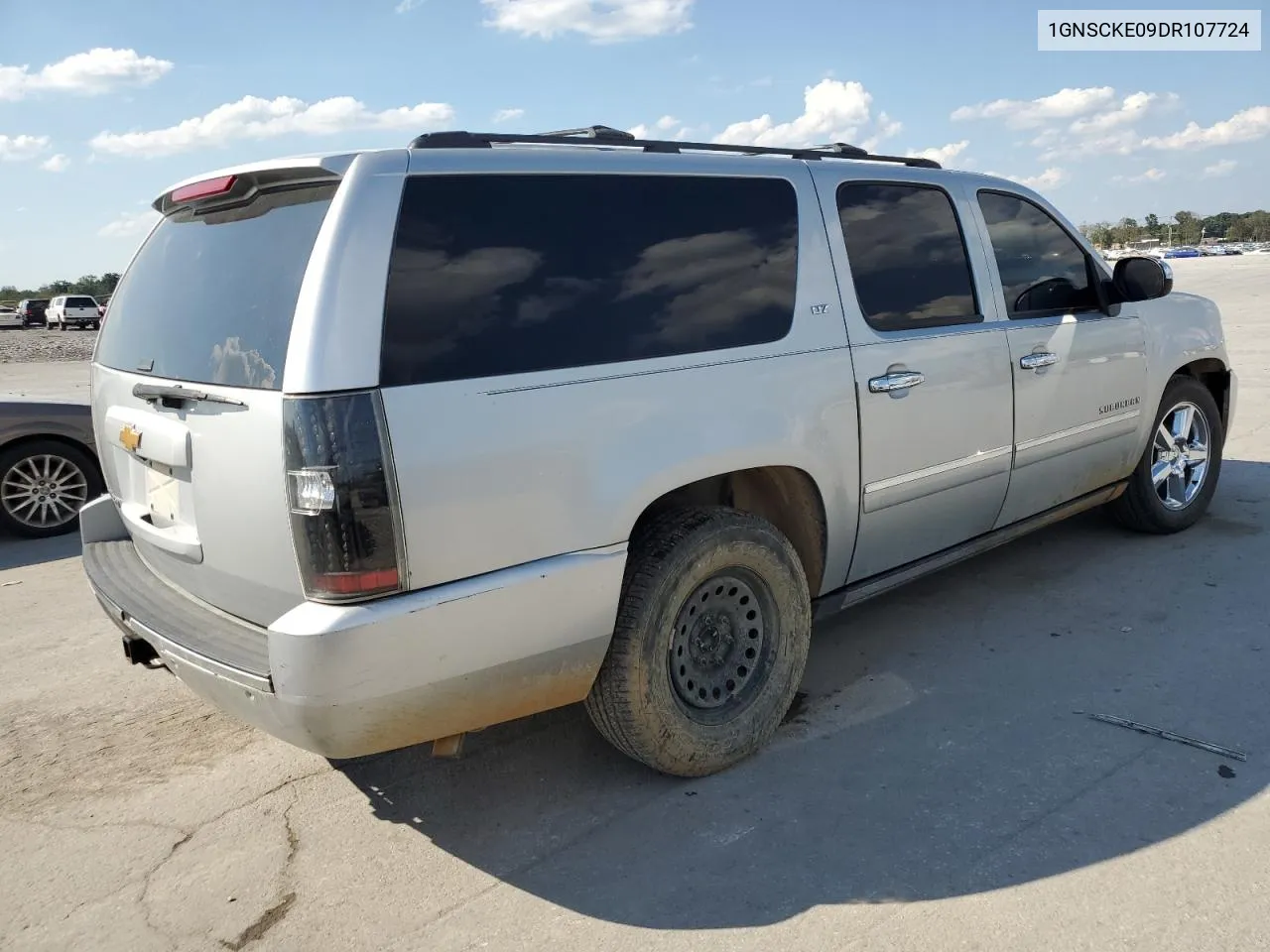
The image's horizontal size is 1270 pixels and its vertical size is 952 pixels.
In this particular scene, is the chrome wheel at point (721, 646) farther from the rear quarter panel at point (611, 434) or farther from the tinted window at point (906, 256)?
the tinted window at point (906, 256)

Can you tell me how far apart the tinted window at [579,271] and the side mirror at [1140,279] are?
2.28 metres

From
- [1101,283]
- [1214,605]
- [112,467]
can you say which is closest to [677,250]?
[112,467]

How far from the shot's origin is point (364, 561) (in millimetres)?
2426

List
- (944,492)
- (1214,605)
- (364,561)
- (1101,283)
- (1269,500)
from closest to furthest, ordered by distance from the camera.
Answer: (364,561) → (944,492) → (1214,605) → (1101,283) → (1269,500)

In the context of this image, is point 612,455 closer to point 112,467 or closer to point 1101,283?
point 112,467

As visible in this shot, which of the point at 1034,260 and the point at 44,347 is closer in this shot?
the point at 1034,260

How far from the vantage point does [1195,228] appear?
13638 cm

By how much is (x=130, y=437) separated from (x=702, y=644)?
1954mm

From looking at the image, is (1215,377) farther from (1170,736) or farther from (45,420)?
(45,420)

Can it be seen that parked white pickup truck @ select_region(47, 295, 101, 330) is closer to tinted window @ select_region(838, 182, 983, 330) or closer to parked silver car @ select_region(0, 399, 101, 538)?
parked silver car @ select_region(0, 399, 101, 538)

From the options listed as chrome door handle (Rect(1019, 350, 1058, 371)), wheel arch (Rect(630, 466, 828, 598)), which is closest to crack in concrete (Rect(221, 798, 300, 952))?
wheel arch (Rect(630, 466, 828, 598))

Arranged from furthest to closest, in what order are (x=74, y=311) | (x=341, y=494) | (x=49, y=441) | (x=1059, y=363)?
(x=74, y=311), (x=49, y=441), (x=1059, y=363), (x=341, y=494)

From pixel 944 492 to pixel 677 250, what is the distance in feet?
5.30

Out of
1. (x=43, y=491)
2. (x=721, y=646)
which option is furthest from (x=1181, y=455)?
(x=43, y=491)
